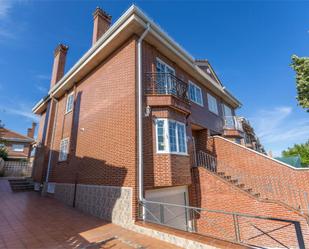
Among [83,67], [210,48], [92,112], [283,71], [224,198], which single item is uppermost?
[210,48]

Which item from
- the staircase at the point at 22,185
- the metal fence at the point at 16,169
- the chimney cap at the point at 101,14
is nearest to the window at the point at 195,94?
the chimney cap at the point at 101,14

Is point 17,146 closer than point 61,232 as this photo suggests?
No

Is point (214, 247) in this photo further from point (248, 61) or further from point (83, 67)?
point (248, 61)

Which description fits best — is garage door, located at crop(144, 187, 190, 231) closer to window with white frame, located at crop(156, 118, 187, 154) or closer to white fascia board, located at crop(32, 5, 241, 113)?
window with white frame, located at crop(156, 118, 187, 154)

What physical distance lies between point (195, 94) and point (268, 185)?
23.5 ft

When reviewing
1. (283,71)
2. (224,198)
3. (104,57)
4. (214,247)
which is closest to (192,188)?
(224,198)

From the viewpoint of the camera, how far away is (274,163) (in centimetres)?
933

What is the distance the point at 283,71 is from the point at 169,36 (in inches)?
492

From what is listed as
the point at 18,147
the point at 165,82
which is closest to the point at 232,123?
the point at 165,82

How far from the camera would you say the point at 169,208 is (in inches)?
318

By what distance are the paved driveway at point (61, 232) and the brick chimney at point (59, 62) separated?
34.6 feet

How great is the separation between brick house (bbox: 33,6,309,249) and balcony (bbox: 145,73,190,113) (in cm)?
5

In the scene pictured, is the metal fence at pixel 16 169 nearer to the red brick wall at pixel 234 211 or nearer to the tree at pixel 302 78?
the red brick wall at pixel 234 211

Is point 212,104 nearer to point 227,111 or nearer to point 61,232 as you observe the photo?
point 227,111
